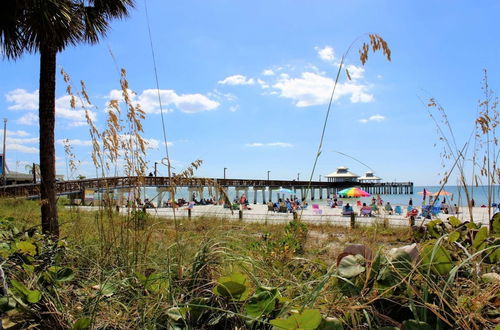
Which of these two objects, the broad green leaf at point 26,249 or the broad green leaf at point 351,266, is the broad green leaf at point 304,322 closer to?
the broad green leaf at point 351,266

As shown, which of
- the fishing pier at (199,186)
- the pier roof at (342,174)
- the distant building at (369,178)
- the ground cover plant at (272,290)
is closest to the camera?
the ground cover plant at (272,290)

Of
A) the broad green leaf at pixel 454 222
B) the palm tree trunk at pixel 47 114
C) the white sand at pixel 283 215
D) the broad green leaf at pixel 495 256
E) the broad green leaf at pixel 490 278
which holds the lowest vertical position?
the white sand at pixel 283 215

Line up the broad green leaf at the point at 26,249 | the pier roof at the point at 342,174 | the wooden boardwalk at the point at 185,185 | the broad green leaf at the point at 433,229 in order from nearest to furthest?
the broad green leaf at the point at 433,229
the broad green leaf at the point at 26,249
the wooden boardwalk at the point at 185,185
the pier roof at the point at 342,174

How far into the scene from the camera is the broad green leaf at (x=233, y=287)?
1.06 m

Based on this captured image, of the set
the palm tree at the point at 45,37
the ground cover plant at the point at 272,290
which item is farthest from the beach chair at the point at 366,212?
the ground cover plant at the point at 272,290

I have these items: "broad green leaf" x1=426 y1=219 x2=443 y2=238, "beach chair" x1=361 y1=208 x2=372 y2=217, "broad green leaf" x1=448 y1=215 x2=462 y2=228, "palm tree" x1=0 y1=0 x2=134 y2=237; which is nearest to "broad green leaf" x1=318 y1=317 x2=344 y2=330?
"broad green leaf" x1=426 y1=219 x2=443 y2=238

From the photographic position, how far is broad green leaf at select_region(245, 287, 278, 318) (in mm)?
984

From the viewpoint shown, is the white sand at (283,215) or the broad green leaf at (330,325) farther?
the white sand at (283,215)

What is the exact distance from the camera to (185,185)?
7.22 feet

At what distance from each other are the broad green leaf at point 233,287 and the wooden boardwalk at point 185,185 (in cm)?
63

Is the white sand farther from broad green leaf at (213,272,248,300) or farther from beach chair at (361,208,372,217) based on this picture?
beach chair at (361,208,372,217)

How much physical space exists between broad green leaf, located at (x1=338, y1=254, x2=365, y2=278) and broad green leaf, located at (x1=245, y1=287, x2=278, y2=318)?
0.20 m

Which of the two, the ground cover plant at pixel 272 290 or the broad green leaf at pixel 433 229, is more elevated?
the broad green leaf at pixel 433 229

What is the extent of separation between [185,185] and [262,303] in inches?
51.2
